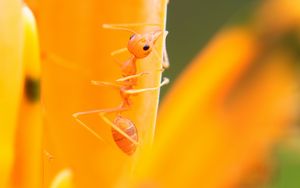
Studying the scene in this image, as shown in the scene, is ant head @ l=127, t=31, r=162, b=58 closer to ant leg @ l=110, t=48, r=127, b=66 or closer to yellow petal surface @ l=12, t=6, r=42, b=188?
ant leg @ l=110, t=48, r=127, b=66

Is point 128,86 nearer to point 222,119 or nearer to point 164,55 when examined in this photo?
point 164,55

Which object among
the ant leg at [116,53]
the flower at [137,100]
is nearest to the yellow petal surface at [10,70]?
the flower at [137,100]

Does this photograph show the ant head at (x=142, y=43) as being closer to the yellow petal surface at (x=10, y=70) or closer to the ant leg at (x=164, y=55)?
the ant leg at (x=164, y=55)

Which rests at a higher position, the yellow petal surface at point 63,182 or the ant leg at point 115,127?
the ant leg at point 115,127

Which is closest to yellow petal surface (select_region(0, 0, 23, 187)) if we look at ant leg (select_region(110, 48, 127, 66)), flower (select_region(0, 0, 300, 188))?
flower (select_region(0, 0, 300, 188))

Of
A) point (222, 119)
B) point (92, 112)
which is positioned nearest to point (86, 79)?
point (92, 112)

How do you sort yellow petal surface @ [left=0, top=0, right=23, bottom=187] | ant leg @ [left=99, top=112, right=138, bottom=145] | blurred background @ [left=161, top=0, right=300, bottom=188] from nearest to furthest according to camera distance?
blurred background @ [left=161, top=0, right=300, bottom=188], yellow petal surface @ [left=0, top=0, right=23, bottom=187], ant leg @ [left=99, top=112, right=138, bottom=145]
